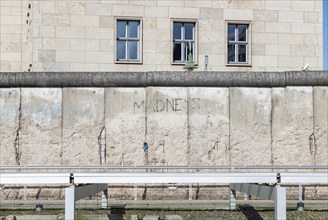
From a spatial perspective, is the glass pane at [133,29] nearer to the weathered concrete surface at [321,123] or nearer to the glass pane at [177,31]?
the glass pane at [177,31]

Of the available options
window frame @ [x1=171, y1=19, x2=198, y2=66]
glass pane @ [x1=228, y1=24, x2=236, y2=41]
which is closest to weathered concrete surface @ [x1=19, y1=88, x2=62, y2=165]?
window frame @ [x1=171, y1=19, x2=198, y2=66]

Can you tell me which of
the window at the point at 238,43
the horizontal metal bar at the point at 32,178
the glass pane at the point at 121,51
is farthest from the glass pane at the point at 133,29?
the horizontal metal bar at the point at 32,178

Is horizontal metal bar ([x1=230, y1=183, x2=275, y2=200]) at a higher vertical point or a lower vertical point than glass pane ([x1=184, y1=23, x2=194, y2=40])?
lower

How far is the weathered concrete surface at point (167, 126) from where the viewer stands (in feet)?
45.9

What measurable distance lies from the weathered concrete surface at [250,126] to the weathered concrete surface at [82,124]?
359cm

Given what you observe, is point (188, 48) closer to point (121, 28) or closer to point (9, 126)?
point (121, 28)

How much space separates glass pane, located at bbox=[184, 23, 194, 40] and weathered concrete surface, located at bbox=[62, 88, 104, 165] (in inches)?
346

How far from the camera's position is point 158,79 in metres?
14.1

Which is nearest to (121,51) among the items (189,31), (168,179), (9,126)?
(189,31)

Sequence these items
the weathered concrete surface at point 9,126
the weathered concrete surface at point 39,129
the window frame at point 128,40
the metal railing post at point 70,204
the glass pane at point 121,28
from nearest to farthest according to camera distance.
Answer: the metal railing post at point 70,204
the weathered concrete surface at point 9,126
the weathered concrete surface at point 39,129
the window frame at point 128,40
the glass pane at point 121,28

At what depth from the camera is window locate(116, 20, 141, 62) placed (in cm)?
2148

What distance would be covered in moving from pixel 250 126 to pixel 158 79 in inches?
110

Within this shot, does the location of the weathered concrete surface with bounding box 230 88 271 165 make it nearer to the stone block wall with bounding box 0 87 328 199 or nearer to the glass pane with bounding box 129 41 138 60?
the stone block wall with bounding box 0 87 328 199

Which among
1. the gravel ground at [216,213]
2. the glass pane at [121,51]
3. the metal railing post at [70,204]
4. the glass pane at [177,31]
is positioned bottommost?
the gravel ground at [216,213]
